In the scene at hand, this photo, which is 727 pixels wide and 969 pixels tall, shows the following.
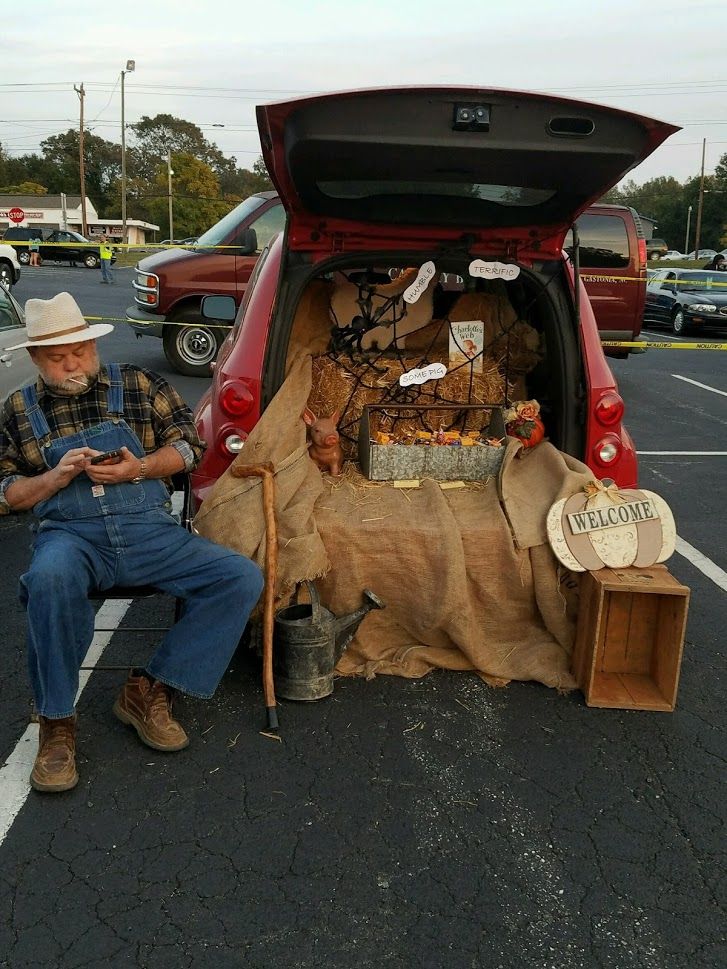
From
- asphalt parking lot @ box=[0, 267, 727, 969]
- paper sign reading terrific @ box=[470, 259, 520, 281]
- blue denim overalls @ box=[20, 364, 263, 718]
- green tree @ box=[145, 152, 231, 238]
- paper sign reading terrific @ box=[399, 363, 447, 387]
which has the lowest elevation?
asphalt parking lot @ box=[0, 267, 727, 969]

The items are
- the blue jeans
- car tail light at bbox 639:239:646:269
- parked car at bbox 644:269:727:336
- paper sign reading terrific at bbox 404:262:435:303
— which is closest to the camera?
the blue jeans

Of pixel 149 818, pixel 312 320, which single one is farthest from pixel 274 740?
pixel 312 320

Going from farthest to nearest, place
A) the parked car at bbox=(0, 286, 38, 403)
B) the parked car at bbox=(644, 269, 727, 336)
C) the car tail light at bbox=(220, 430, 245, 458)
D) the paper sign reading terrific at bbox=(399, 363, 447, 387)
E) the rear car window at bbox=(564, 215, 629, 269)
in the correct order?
the parked car at bbox=(644, 269, 727, 336), the rear car window at bbox=(564, 215, 629, 269), the parked car at bbox=(0, 286, 38, 403), the paper sign reading terrific at bbox=(399, 363, 447, 387), the car tail light at bbox=(220, 430, 245, 458)

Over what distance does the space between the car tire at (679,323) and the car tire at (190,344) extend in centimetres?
1178

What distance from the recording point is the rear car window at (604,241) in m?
11.0

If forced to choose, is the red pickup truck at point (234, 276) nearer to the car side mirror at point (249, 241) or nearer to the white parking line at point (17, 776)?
the car side mirror at point (249, 241)

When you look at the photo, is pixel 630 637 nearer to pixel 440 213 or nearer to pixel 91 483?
pixel 440 213

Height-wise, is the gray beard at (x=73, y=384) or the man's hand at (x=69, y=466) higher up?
the gray beard at (x=73, y=384)

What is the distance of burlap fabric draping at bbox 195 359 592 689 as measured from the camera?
3564 millimetres

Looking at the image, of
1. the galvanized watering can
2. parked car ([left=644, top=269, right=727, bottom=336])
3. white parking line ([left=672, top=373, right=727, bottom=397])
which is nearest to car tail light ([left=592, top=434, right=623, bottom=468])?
the galvanized watering can

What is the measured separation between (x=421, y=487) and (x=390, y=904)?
1945mm

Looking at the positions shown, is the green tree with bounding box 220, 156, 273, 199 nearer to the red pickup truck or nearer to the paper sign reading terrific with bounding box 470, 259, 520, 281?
the red pickup truck

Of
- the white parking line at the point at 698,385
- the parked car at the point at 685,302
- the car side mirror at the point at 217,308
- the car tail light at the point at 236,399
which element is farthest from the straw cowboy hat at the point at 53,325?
the parked car at the point at 685,302

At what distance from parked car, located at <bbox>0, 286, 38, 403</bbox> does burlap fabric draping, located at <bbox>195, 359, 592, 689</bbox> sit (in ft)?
9.44
